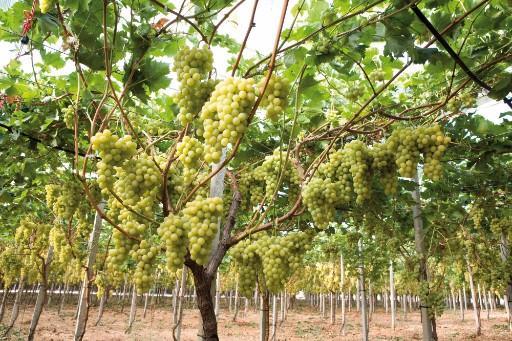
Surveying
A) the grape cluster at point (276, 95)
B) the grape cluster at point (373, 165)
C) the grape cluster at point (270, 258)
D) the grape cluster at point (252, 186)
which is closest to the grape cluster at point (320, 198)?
the grape cluster at point (373, 165)

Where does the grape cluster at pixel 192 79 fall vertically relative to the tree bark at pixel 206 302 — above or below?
above

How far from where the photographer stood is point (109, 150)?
1633 millimetres

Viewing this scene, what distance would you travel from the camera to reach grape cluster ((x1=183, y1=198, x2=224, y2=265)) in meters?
1.60

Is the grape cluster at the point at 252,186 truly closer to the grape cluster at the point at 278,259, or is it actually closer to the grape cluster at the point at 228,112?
the grape cluster at the point at 278,259

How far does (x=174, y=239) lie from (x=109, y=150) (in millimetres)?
467

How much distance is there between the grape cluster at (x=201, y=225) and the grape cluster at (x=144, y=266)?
22cm

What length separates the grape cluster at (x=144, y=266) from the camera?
5.63 ft

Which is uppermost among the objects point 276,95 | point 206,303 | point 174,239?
point 276,95

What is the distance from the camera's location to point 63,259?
235 inches

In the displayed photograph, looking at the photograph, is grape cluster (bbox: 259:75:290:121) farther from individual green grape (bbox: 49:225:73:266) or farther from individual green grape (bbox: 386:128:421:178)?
individual green grape (bbox: 49:225:73:266)

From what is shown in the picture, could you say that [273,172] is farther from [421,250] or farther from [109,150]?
[421,250]

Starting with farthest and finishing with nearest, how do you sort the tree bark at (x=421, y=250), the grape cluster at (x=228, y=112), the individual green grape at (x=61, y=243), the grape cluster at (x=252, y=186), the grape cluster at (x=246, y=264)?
1. the tree bark at (x=421, y=250)
2. the individual green grape at (x=61, y=243)
3. the grape cluster at (x=252, y=186)
4. the grape cluster at (x=246, y=264)
5. the grape cluster at (x=228, y=112)

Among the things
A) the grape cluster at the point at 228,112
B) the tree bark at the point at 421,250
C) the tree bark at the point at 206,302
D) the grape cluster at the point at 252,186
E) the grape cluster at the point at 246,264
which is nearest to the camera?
the grape cluster at the point at 228,112

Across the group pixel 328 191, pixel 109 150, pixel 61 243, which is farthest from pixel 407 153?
pixel 61 243
